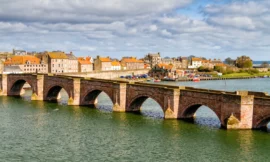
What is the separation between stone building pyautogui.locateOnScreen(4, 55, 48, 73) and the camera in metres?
154

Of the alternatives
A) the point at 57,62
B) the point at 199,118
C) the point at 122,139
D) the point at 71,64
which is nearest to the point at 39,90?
the point at 199,118

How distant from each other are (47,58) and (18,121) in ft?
358

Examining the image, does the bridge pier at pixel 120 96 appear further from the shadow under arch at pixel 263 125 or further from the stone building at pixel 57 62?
the stone building at pixel 57 62

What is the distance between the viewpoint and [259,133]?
4759cm

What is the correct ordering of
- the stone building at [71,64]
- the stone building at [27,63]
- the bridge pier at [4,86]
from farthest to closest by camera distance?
the stone building at [71,64]
the stone building at [27,63]
the bridge pier at [4,86]

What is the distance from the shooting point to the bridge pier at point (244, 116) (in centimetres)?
4806

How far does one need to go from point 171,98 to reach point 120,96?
497 inches

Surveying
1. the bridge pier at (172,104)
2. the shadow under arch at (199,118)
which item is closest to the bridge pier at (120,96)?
the bridge pier at (172,104)

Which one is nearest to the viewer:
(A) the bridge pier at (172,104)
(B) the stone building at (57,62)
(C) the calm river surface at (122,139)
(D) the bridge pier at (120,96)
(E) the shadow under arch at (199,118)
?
(C) the calm river surface at (122,139)

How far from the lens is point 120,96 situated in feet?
219

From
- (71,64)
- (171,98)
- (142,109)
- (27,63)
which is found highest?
(27,63)

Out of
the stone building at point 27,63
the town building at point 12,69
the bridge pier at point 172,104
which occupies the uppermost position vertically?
the stone building at point 27,63

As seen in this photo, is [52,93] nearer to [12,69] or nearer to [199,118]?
[199,118]

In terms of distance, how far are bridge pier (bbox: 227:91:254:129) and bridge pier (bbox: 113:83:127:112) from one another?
910 inches
